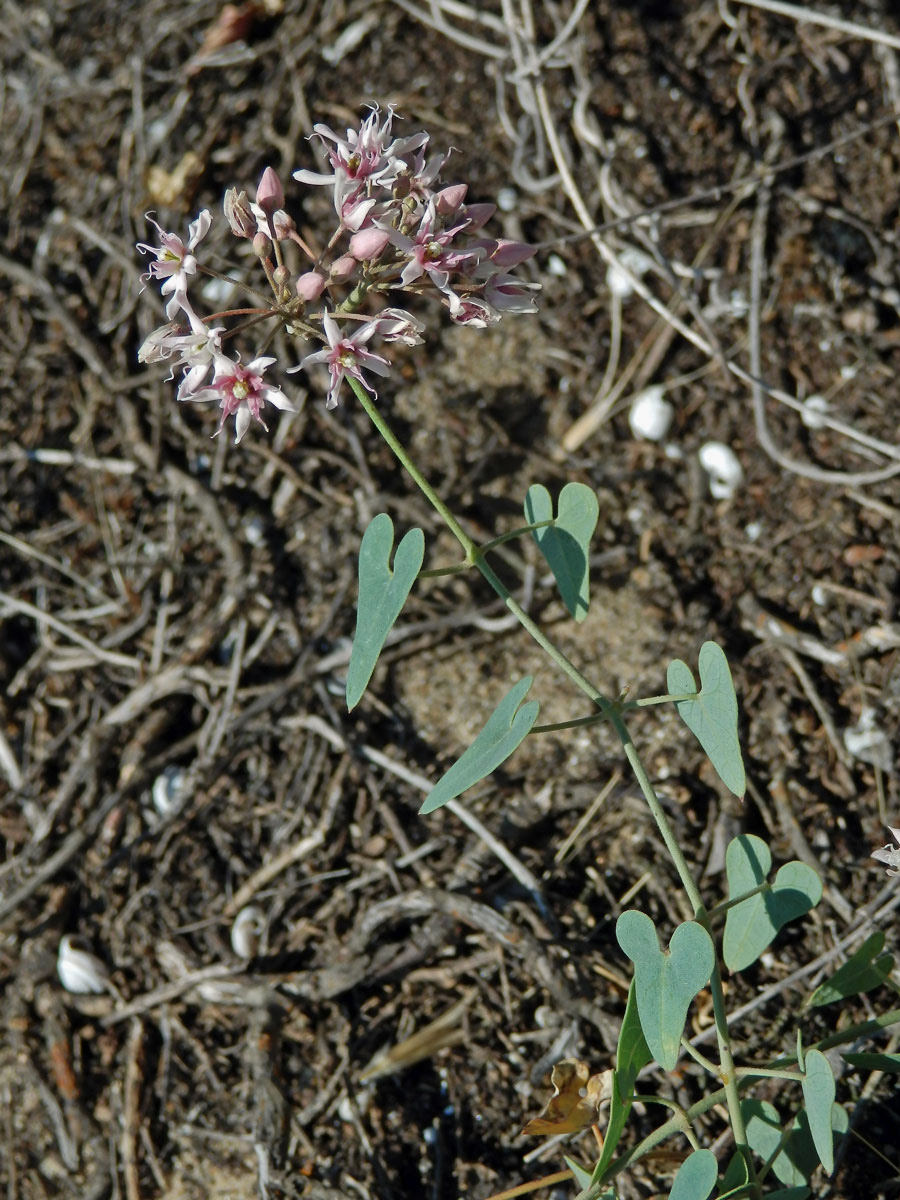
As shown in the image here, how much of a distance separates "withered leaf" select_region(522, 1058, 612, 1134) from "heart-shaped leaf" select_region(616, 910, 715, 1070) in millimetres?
443

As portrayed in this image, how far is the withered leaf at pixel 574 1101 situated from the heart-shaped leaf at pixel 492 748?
79 cm

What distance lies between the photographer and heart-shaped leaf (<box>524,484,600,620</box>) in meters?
1.98

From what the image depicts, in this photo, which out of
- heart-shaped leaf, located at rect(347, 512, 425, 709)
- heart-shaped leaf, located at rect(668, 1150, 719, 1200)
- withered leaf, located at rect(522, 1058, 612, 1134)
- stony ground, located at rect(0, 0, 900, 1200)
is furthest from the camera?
stony ground, located at rect(0, 0, 900, 1200)

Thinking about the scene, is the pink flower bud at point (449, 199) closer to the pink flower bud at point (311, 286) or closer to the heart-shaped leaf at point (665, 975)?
the pink flower bud at point (311, 286)

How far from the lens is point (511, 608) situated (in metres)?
1.88

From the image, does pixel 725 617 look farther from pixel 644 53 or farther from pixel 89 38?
pixel 89 38

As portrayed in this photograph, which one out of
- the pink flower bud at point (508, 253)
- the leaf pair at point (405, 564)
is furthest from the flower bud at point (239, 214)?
the leaf pair at point (405, 564)

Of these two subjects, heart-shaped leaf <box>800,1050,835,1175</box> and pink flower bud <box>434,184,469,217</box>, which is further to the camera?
pink flower bud <box>434,184,469,217</box>

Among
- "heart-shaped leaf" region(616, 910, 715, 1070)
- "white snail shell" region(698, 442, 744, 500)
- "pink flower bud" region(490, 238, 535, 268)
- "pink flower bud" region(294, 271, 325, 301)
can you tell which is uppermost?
"pink flower bud" region(294, 271, 325, 301)

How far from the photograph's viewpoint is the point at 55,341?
3.35 m

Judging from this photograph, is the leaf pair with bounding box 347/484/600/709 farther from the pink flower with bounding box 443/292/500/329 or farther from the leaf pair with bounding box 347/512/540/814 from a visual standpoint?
the pink flower with bounding box 443/292/500/329

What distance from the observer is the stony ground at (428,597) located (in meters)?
2.57

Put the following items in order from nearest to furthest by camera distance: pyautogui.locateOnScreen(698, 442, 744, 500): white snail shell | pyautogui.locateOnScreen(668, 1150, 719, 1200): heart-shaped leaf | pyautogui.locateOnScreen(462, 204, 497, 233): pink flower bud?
pyautogui.locateOnScreen(668, 1150, 719, 1200): heart-shaped leaf → pyautogui.locateOnScreen(462, 204, 497, 233): pink flower bud → pyautogui.locateOnScreen(698, 442, 744, 500): white snail shell

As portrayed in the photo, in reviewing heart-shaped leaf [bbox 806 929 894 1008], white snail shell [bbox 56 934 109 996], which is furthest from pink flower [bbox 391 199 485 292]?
white snail shell [bbox 56 934 109 996]
